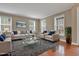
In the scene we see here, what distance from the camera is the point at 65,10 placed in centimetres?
440

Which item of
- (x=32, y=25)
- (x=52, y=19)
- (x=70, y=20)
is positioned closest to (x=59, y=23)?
(x=52, y=19)

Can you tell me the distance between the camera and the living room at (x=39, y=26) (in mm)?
4051

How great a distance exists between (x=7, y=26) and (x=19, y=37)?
797mm

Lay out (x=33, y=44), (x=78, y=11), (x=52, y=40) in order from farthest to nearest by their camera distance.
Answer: (x=52, y=40), (x=33, y=44), (x=78, y=11)

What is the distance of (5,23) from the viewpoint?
3.94m

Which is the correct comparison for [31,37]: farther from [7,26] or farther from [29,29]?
[7,26]

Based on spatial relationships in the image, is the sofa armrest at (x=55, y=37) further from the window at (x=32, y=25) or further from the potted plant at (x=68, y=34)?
the window at (x=32, y=25)

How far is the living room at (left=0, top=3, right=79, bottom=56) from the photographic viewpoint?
159 inches

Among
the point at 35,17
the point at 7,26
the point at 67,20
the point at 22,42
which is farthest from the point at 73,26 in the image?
the point at 7,26

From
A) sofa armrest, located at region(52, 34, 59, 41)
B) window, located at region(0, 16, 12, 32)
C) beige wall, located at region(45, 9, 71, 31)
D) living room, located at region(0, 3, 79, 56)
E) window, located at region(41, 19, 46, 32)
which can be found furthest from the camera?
sofa armrest, located at region(52, 34, 59, 41)

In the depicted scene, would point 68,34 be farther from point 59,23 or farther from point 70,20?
point 59,23

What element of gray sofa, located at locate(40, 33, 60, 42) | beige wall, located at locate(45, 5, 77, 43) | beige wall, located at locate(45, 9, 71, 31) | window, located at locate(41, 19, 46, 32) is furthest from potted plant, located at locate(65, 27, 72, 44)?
window, located at locate(41, 19, 46, 32)

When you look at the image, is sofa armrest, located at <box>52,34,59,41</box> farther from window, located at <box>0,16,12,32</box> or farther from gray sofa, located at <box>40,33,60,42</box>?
window, located at <box>0,16,12,32</box>

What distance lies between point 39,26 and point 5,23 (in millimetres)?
1437
